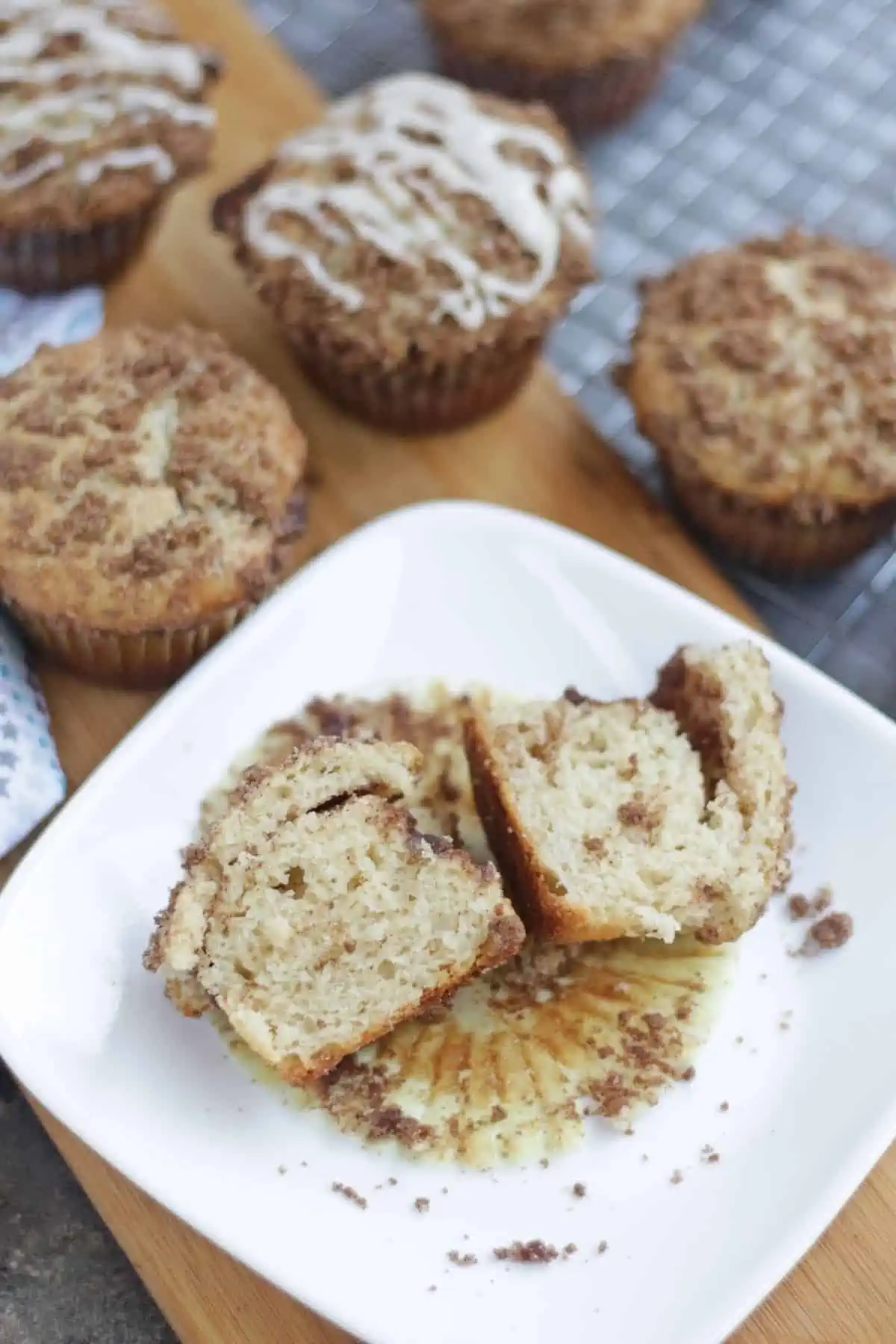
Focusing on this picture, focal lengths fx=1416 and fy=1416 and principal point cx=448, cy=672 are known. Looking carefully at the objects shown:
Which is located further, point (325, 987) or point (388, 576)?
point (388, 576)

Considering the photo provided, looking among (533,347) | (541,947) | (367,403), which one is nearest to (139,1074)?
(541,947)

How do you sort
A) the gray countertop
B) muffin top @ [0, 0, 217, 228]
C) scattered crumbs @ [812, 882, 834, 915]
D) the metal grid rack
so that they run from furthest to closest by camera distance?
1. the metal grid rack
2. muffin top @ [0, 0, 217, 228]
3. scattered crumbs @ [812, 882, 834, 915]
4. the gray countertop

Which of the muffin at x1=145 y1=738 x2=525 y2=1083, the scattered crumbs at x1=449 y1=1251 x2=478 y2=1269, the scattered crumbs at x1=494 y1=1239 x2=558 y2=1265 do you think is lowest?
the scattered crumbs at x1=494 y1=1239 x2=558 y2=1265

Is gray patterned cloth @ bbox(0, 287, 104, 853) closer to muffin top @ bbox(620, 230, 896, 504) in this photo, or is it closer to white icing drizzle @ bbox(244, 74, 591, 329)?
white icing drizzle @ bbox(244, 74, 591, 329)

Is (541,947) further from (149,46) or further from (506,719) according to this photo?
(149,46)

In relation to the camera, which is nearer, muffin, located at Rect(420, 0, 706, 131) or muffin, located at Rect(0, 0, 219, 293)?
muffin, located at Rect(0, 0, 219, 293)

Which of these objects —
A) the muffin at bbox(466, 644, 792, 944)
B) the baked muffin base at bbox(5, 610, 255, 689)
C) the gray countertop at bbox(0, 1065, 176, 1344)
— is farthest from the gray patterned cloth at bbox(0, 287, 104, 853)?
the muffin at bbox(466, 644, 792, 944)

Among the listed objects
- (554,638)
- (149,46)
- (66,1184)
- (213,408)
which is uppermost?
(149,46)

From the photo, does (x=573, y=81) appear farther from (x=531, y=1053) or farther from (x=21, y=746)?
(x=531, y=1053)
